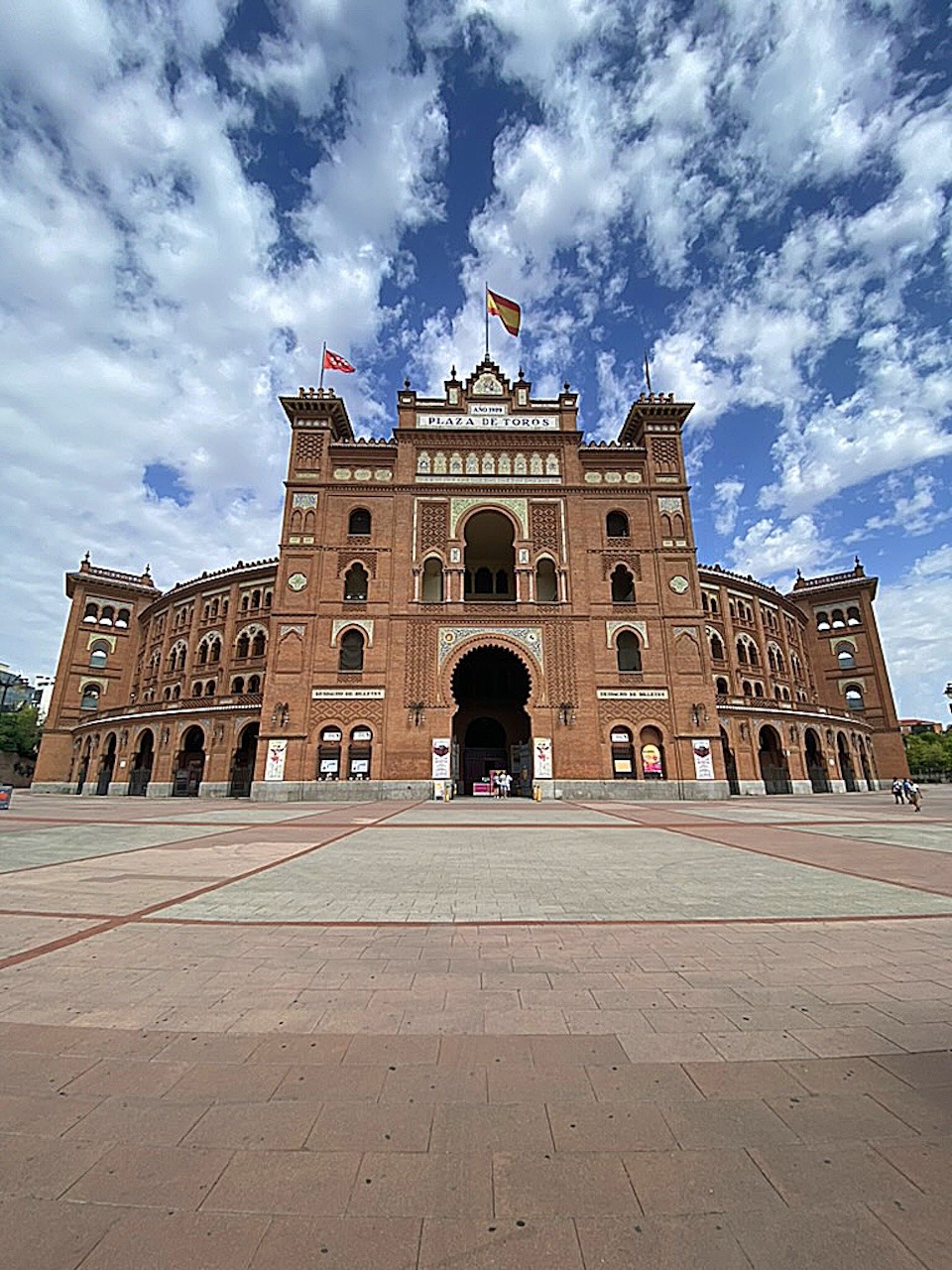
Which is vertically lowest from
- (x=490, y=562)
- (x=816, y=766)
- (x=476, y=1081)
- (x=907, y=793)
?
(x=476, y=1081)

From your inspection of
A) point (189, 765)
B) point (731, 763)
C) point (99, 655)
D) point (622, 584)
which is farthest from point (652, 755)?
point (99, 655)

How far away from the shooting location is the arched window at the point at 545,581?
30359mm

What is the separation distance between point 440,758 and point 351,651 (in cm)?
696

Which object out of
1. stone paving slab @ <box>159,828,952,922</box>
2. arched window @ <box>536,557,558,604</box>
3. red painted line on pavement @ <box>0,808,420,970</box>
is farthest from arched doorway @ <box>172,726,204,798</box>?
red painted line on pavement @ <box>0,808,420,970</box>

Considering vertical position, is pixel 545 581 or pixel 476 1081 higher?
pixel 545 581

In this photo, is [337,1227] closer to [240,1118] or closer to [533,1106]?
[240,1118]

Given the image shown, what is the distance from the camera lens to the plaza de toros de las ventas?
89.2 feet

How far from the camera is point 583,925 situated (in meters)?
5.26

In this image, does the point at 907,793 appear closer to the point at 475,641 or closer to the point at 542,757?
the point at 542,757

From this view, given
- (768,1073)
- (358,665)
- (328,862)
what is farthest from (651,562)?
(768,1073)

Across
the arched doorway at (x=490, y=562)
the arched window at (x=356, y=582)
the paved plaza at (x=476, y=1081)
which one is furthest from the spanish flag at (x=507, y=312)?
the paved plaza at (x=476, y=1081)

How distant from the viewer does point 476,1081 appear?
105 inches

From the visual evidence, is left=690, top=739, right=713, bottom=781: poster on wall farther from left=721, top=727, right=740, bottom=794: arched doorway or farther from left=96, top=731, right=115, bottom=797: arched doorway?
left=96, top=731, right=115, bottom=797: arched doorway

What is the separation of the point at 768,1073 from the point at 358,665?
26.6 metres
